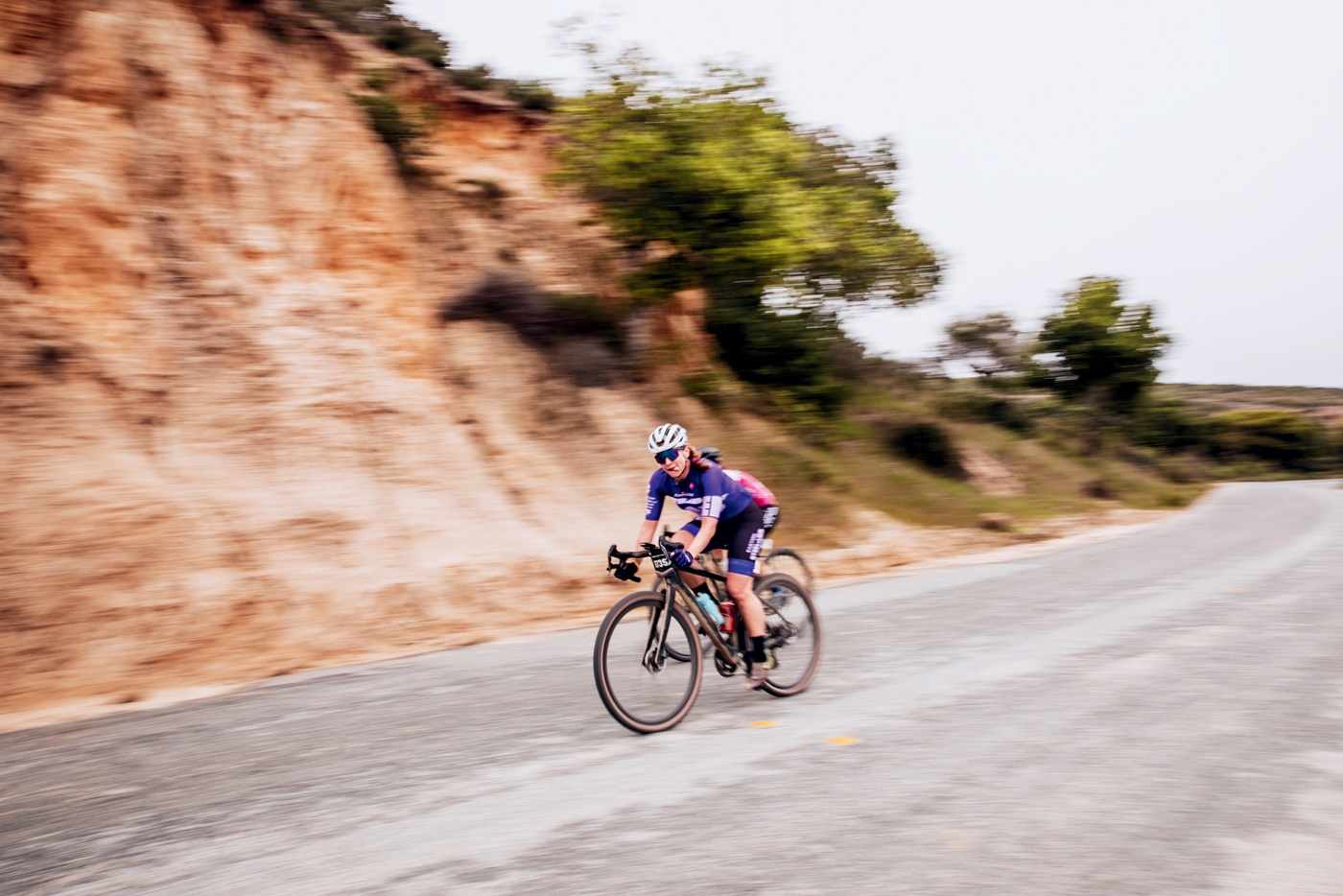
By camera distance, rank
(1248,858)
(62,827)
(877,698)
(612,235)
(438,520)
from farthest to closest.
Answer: (612,235)
(438,520)
(877,698)
(62,827)
(1248,858)

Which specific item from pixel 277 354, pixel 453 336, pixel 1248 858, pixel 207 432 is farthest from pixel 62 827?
pixel 453 336

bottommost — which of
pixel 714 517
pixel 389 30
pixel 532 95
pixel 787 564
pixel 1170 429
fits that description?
pixel 787 564

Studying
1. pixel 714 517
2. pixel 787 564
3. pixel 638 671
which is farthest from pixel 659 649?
pixel 787 564

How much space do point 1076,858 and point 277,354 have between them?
41.5 ft

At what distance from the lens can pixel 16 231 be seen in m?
11.9

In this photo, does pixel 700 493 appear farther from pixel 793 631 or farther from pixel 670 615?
pixel 793 631

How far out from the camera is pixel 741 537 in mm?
6371

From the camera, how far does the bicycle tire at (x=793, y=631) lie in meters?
6.38

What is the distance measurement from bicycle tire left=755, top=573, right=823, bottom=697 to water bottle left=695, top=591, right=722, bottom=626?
1.23ft

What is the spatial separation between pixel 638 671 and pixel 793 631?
1452mm

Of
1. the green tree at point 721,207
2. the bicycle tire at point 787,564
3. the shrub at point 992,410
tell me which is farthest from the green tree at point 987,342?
the bicycle tire at point 787,564

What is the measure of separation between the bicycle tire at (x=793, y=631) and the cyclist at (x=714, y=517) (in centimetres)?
15

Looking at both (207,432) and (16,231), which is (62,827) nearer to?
(207,432)

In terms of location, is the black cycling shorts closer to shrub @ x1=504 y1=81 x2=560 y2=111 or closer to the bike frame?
the bike frame
